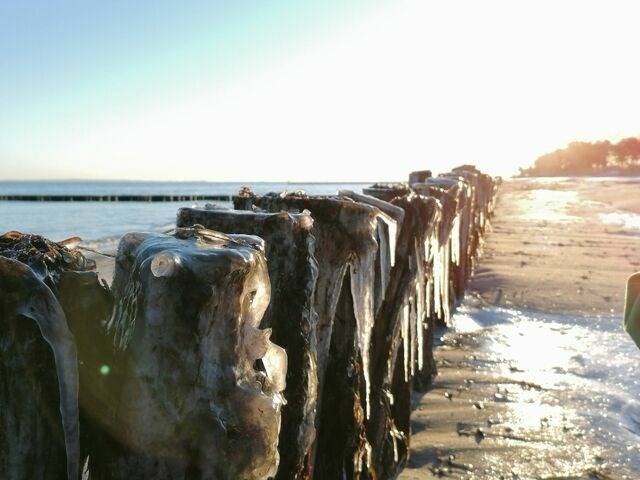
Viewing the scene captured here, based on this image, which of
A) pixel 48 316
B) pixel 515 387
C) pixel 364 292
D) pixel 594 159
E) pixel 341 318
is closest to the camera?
pixel 48 316

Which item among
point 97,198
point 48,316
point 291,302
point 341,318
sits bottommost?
point 97,198

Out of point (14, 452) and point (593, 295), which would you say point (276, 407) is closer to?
point (14, 452)

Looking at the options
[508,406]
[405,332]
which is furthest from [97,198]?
[405,332]

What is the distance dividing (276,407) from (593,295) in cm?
794

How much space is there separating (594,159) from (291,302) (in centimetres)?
10220

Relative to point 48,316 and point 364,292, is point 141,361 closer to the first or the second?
point 48,316

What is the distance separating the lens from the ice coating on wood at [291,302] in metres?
2.07

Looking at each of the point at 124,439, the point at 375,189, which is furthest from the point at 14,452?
the point at 375,189

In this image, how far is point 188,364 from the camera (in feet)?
4.53

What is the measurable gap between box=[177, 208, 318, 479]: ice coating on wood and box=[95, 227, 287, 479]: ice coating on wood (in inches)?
22.2

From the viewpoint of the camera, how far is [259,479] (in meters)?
1.52

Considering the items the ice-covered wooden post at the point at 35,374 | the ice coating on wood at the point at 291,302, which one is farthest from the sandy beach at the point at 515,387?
the ice-covered wooden post at the point at 35,374

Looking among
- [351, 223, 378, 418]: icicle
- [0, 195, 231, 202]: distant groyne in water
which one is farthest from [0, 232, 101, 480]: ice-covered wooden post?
[0, 195, 231, 202]: distant groyne in water

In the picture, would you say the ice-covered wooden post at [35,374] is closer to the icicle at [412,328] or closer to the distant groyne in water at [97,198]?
the icicle at [412,328]
